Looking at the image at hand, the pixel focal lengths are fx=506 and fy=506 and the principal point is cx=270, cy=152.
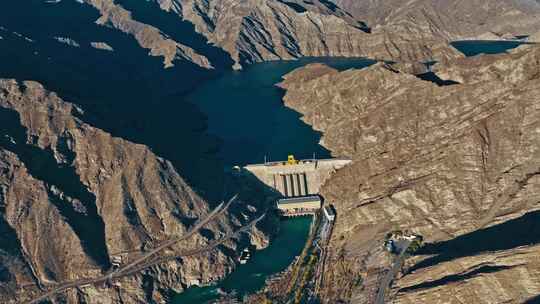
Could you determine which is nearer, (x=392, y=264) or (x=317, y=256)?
(x=392, y=264)

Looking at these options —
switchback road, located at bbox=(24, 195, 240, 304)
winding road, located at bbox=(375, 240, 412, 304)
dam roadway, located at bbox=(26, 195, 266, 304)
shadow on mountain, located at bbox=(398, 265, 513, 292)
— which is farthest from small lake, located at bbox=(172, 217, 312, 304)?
shadow on mountain, located at bbox=(398, 265, 513, 292)

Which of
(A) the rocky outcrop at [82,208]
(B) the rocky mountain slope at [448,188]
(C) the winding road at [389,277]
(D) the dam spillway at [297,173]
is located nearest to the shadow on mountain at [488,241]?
(B) the rocky mountain slope at [448,188]

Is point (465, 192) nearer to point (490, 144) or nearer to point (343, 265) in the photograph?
point (490, 144)

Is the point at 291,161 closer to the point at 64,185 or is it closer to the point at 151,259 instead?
the point at 151,259

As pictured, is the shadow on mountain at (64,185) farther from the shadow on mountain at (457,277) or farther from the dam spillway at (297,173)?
the shadow on mountain at (457,277)

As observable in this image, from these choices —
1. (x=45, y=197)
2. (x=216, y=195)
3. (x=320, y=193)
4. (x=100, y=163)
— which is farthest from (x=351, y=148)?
(x=45, y=197)

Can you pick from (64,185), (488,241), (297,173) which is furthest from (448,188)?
(64,185)

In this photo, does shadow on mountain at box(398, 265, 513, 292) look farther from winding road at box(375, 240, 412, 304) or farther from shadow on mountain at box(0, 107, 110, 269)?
shadow on mountain at box(0, 107, 110, 269)

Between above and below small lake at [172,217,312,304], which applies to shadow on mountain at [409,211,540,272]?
above
